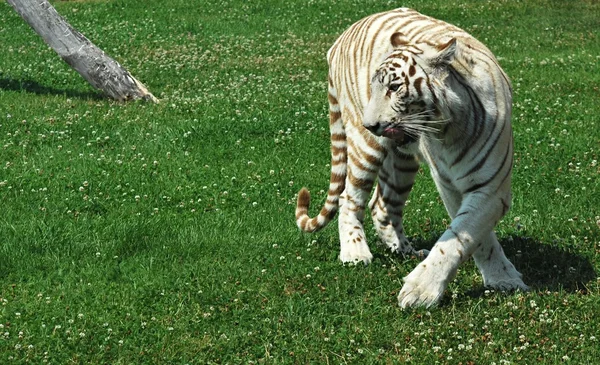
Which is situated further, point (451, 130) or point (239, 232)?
point (239, 232)

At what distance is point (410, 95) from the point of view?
7180 mm


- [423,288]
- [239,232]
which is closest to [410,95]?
[423,288]

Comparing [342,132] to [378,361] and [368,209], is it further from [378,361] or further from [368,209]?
[378,361]

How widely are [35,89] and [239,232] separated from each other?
310 inches

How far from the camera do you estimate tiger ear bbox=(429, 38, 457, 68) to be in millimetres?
7027

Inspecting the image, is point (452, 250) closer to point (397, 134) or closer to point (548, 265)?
point (397, 134)

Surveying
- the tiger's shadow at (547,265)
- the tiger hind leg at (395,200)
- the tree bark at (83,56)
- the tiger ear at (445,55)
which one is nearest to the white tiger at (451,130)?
the tiger ear at (445,55)

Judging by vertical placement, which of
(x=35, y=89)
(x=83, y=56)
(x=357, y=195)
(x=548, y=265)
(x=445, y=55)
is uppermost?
(x=445, y=55)

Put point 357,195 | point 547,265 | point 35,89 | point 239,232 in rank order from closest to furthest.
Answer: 1. point 547,265
2. point 357,195
3. point 239,232
4. point 35,89

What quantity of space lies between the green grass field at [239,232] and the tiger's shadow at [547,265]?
22mm

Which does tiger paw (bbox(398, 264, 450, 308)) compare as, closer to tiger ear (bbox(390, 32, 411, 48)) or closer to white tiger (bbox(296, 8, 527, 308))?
white tiger (bbox(296, 8, 527, 308))

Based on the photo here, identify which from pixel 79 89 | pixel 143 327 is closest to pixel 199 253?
pixel 143 327

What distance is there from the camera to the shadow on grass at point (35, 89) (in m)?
15.5

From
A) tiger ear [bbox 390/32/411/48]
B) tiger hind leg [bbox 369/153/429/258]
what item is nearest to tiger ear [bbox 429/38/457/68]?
tiger ear [bbox 390/32/411/48]
